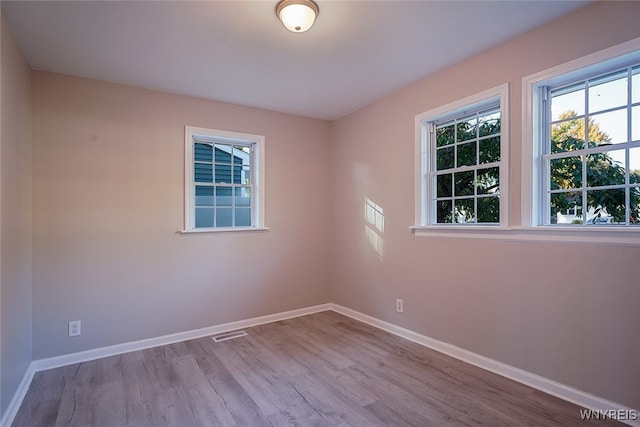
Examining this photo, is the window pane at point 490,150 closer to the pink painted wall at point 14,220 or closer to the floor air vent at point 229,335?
the floor air vent at point 229,335

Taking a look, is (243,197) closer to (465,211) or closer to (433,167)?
(433,167)

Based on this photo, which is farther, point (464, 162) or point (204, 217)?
point (204, 217)

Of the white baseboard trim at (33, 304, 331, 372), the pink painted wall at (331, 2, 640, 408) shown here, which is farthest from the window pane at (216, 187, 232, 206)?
the pink painted wall at (331, 2, 640, 408)

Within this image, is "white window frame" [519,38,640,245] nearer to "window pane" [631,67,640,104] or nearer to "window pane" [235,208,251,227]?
"window pane" [631,67,640,104]

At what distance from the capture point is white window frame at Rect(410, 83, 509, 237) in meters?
2.61

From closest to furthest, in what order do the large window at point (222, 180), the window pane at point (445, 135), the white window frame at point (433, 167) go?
the white window frame at point (433, 167), the window pane at point (445, 135), the large window at point (222, 180)

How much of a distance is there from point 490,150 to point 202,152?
2976mm

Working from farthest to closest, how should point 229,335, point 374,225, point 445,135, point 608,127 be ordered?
1. point 374,225
2. point 229,335
3. point 445,135
4. point 608,127

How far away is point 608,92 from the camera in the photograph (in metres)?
2.22

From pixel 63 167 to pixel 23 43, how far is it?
1006mm

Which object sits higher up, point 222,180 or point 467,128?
point 467,128

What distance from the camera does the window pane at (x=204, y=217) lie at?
374 cm

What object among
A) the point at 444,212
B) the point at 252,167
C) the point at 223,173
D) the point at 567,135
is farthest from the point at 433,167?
the point at 223,173

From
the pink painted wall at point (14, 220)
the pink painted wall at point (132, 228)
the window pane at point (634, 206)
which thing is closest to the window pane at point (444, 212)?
the window pane at point (634, 206)
